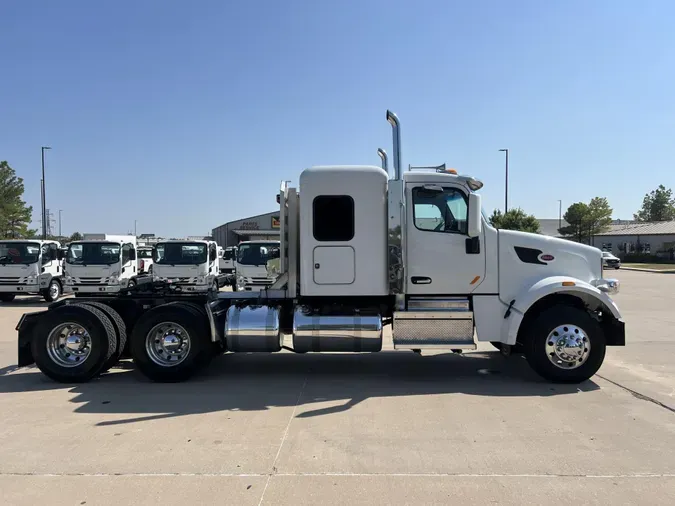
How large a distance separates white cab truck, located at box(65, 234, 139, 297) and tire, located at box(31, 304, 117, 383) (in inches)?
383

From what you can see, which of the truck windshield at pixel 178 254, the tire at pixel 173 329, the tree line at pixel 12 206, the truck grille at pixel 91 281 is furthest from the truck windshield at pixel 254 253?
the tree line at pixel 12 206

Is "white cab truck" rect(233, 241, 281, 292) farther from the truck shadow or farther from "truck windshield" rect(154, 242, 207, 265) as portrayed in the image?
the truck shadow

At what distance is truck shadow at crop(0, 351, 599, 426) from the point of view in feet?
19.3

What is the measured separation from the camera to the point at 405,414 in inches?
219

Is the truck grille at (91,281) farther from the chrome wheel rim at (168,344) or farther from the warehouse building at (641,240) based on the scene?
the warehouse building at (641,240)

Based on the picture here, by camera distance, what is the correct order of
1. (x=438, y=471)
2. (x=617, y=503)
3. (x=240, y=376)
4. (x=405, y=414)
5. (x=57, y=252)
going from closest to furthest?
(x=617, y=503) < (x=438, y=471) < (x=405, y=414) < (x=240, y=376) < (x=57, y=252)

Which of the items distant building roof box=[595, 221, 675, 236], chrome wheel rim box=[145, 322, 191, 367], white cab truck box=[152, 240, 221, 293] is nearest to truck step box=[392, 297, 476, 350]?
chrome wheel rim box=[145, 322, 191, 367]

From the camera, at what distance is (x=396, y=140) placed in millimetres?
6836

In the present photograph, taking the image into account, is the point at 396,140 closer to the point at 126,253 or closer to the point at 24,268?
the point at 126,253

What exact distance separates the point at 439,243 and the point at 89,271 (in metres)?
13.5

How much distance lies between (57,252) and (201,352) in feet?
47.3

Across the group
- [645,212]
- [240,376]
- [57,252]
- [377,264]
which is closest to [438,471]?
[377,264]

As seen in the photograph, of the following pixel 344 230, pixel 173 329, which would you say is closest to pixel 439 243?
pixel 344 230

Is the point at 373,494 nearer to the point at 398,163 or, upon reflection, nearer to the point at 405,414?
the point at 405,414
